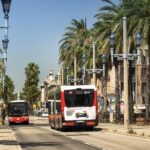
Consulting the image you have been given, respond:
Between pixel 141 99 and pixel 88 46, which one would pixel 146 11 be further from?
pixel 141 99

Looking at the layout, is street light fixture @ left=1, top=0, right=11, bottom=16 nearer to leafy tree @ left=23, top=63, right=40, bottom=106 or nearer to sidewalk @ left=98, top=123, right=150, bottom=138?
sidewalk @ left=98, top=123, right=150, bottom=138

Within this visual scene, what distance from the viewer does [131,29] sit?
5381 centimetres

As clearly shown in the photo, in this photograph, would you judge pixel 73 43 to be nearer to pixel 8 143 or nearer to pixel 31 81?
pixel 8 143

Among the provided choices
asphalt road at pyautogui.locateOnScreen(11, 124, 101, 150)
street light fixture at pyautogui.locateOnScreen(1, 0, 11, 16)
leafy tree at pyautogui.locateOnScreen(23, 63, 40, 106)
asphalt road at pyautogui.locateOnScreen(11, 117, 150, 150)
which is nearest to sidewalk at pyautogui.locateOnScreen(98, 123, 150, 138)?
asphalt road at pyautogui.locateOnScreen(11, 117, 150, 150)

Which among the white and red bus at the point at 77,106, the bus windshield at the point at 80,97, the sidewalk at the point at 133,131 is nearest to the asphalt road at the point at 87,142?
the sidewalk at the point at 133,131

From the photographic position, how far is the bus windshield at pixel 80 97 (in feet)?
146

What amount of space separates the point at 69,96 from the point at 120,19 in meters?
14.8

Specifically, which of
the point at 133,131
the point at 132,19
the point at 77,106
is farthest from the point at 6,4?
the point at 132,19

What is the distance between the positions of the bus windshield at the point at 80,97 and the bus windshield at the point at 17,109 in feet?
104

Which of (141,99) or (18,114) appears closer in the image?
(18,114)

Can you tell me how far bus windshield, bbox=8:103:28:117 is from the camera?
75.6m

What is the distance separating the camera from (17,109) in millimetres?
75812

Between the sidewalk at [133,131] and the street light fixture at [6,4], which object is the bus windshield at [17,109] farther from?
the street light fixture at [6,4]

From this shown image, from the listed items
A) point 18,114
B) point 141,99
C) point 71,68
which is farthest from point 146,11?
point 141,99
